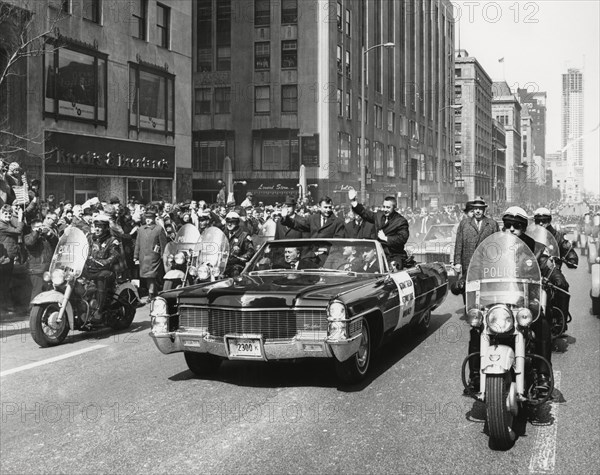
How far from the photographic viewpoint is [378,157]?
64625 mm

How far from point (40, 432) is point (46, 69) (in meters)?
21.1

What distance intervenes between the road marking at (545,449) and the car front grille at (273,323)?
6.88ft

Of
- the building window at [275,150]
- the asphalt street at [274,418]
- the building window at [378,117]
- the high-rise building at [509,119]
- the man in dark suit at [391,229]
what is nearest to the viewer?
the asphalt street at [274,418]

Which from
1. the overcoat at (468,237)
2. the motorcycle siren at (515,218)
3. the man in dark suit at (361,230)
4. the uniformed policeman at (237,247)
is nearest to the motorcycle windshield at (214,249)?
the uniformed policeman at (237,247)

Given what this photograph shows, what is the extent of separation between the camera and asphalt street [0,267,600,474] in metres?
5.05

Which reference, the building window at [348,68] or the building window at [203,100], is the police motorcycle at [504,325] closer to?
the building window at [203,100]

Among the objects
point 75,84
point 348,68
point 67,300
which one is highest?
point 348,68

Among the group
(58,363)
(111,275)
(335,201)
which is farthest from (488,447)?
(335,201)

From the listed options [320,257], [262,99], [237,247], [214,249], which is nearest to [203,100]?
[262,99]

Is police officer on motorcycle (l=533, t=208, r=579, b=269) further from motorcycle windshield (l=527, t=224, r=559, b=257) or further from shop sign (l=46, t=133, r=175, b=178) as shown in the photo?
shop sign (l=46, t=133, r=175, b=178)

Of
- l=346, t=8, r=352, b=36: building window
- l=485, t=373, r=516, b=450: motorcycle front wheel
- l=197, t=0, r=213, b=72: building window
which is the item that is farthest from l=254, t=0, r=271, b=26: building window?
l=485, t=373, r=516, b=450: motorcycle front wheel

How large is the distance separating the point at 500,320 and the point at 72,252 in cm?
641

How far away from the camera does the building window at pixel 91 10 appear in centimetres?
2631

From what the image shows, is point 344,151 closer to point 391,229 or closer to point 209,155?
point 209,155
